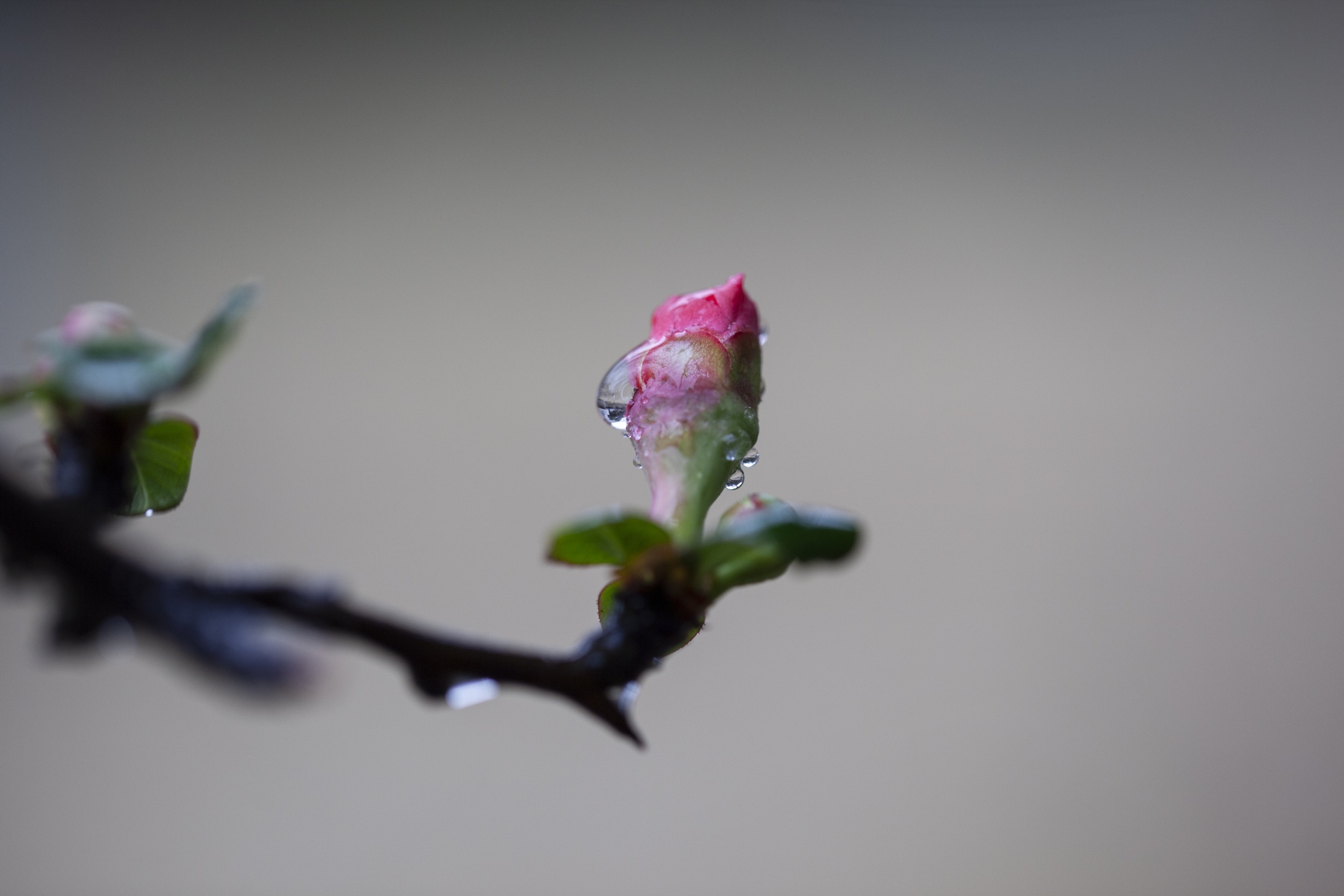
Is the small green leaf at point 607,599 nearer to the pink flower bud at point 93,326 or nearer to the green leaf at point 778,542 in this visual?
the green leaf at point 778,542

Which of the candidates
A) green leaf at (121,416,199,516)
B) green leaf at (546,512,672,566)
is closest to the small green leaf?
green leaf at (546,512,672,566)

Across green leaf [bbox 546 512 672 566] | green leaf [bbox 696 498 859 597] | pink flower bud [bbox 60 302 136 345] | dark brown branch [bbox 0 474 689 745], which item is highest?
pink flower bud [bbox 60 302 136 345]

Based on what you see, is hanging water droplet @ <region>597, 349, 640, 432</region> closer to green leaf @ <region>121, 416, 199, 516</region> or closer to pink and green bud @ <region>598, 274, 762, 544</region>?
pink and green bud @ <region>598, 274, 762, 544</region>

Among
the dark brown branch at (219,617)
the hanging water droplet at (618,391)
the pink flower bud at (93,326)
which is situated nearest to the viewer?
the dark brown branch at (219,617)

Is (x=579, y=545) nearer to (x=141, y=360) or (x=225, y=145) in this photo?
(x=141, y=360)

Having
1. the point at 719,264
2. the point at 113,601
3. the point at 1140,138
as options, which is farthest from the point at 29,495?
the point at 1140,138

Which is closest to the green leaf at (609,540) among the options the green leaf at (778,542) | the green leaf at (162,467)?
the green leaf at (778,542)

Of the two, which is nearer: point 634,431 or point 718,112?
point 634,431
